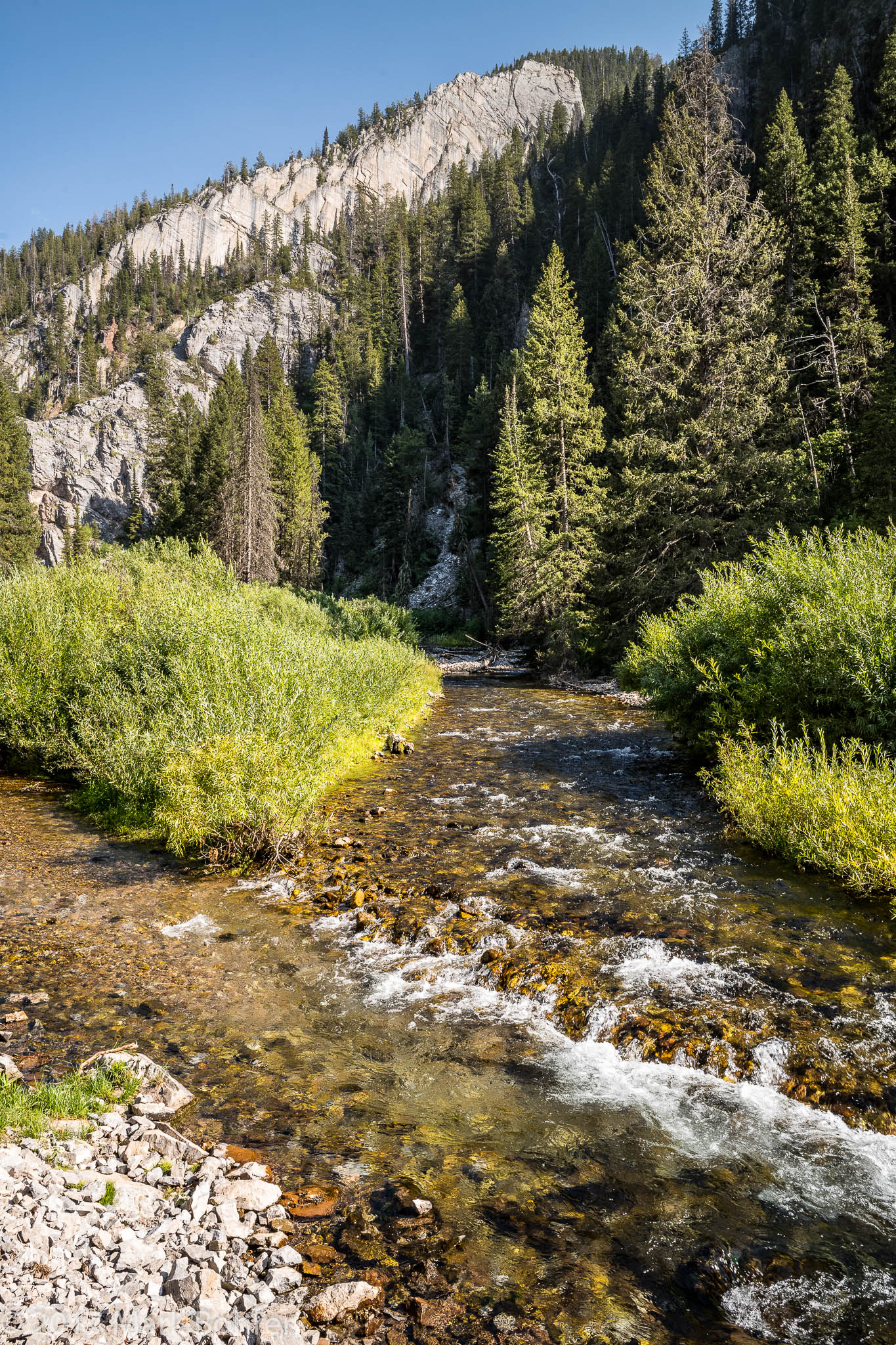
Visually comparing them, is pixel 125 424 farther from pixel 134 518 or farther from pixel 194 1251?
pixel 194 1251

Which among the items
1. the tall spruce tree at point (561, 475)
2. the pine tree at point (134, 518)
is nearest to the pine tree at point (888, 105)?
the tall spruce tree at point (561, 475)

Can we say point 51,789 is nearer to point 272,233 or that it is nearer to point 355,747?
point 355,747

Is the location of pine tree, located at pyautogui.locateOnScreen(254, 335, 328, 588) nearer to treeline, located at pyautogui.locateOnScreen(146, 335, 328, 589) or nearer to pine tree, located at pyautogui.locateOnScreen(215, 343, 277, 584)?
treeline, located at pyautogui.locateOnScreen(146, 335, 328, 589)

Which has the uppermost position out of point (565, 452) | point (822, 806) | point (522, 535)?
point (565, 452)

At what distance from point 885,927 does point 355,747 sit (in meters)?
12.0

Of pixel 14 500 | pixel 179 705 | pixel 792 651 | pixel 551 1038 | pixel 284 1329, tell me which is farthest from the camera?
pixel 14 500

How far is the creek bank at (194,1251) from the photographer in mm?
3100

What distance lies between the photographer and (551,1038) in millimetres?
6582

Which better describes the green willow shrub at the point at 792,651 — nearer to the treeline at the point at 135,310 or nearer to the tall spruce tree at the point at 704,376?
the tall spruce tree at the point at 704,376

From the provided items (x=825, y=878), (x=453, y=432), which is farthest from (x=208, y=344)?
(x=825, y=878)

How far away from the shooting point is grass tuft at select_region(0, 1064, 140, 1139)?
4348 mm

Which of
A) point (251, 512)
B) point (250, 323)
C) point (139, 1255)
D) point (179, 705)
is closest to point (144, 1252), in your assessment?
point (139, 1255)

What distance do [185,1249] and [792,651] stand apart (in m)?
11.3

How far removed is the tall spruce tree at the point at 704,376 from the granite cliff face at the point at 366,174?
174316 mm
